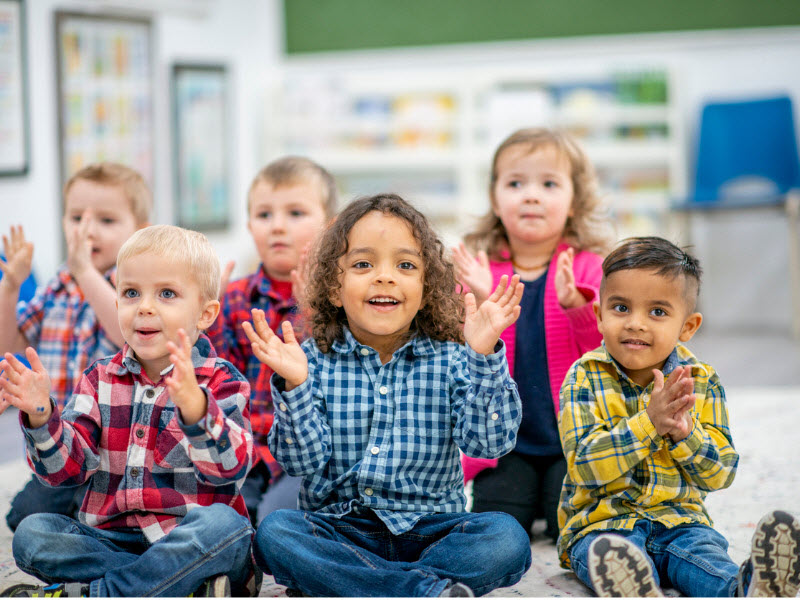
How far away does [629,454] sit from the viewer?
4.72 feet

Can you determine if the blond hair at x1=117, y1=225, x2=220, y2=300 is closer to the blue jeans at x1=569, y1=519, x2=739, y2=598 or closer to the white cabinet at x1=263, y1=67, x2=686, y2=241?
the blue jeans at x1=569, y1=519, x2=739, y2=598

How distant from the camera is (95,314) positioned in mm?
1894

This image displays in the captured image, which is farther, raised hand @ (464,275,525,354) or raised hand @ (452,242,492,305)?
raised hand @ (452,242,492,305)

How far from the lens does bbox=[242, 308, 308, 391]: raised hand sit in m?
1.40

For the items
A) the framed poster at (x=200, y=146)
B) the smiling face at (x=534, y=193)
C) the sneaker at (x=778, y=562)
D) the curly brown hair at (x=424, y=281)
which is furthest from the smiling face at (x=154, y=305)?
the framed poster at (x=200, y=146)

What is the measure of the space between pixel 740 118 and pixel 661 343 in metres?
3.95

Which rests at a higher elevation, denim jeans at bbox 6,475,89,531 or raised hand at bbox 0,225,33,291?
raised hand at bbox 0,225,33,291

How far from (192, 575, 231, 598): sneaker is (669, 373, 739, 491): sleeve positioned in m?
0.75

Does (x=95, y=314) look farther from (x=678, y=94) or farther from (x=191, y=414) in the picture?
(x=678, y=94)

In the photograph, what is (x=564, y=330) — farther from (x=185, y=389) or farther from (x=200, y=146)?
(x=200, y=146)

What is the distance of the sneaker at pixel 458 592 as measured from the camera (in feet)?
4.32

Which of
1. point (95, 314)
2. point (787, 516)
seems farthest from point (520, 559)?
point (95, 314)

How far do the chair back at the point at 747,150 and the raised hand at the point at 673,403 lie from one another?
3.74 m

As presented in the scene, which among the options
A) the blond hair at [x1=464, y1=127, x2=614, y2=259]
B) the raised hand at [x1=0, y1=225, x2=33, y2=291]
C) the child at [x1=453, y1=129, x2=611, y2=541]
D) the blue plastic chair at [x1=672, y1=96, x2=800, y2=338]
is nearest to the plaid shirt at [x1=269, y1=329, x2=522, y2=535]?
the child at [x1=453, y1=129, x2=611, y2=541]
